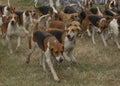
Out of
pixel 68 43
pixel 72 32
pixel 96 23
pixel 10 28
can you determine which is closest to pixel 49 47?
pixel 72 32

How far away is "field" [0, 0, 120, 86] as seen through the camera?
28.7 ft

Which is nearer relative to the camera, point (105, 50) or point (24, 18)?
point (105, 50)

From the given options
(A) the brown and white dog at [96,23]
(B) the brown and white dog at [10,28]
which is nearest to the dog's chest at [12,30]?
(B) the brown and white dog at [10,28]

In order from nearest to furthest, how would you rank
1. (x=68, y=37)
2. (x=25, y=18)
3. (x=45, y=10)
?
1. (x=68, y=37)
2. (x=45, y=10)
3. (x=25, y=18)

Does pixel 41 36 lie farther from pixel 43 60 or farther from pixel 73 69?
pixel 73 69

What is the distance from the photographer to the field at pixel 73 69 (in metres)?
8.73

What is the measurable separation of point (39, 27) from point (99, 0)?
36.7 ft

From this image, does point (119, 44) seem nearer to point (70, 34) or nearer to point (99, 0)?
point (70, 34)

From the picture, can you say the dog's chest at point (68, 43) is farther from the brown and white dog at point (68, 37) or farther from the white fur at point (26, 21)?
the white fur at point (26, 21)

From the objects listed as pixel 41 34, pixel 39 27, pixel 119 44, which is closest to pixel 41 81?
pixel 41 34

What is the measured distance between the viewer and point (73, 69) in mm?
9641

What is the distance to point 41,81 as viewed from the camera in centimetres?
878

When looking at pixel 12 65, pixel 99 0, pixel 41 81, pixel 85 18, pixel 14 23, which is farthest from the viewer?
pixel 99 0

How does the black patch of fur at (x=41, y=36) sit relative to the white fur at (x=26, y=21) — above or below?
above
